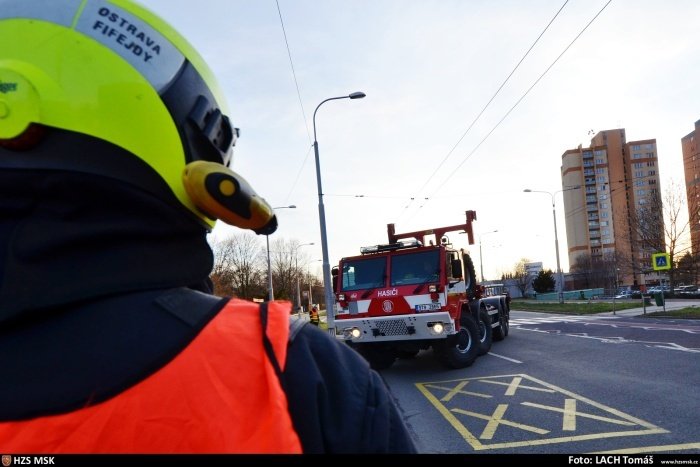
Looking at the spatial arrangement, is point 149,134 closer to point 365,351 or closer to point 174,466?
point 174,466

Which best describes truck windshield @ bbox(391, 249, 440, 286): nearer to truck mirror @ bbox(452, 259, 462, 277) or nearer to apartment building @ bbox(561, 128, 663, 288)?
truck mirror @ bbox(452, 259, 462, 277)

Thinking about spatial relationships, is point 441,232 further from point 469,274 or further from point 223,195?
point 223,195

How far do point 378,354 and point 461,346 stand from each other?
1688 mm

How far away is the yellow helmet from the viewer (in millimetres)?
985

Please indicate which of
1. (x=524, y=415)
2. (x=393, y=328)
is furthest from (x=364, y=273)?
(x=524, y=415)

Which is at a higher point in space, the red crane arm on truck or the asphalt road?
the red crane arm on truck

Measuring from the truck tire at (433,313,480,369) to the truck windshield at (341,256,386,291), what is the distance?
5.45ft

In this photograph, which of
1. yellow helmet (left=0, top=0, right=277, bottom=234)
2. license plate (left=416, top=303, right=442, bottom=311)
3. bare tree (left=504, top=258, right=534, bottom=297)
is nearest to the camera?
yellow helmet (left=0, top=0, right=277, bottom=234)

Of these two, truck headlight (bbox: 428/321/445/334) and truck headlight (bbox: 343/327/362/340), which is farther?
truck headlight (bbox: 343/327/362/340)

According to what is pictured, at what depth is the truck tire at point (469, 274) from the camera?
10.6 m

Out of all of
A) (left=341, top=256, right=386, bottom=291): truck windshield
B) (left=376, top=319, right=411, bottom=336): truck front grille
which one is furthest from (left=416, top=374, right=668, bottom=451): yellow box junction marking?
(left=341, top=256, right=386, bottom=291): truck windshield

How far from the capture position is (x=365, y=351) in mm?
9984

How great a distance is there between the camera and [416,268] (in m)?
9.59

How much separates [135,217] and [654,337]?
1453cm
